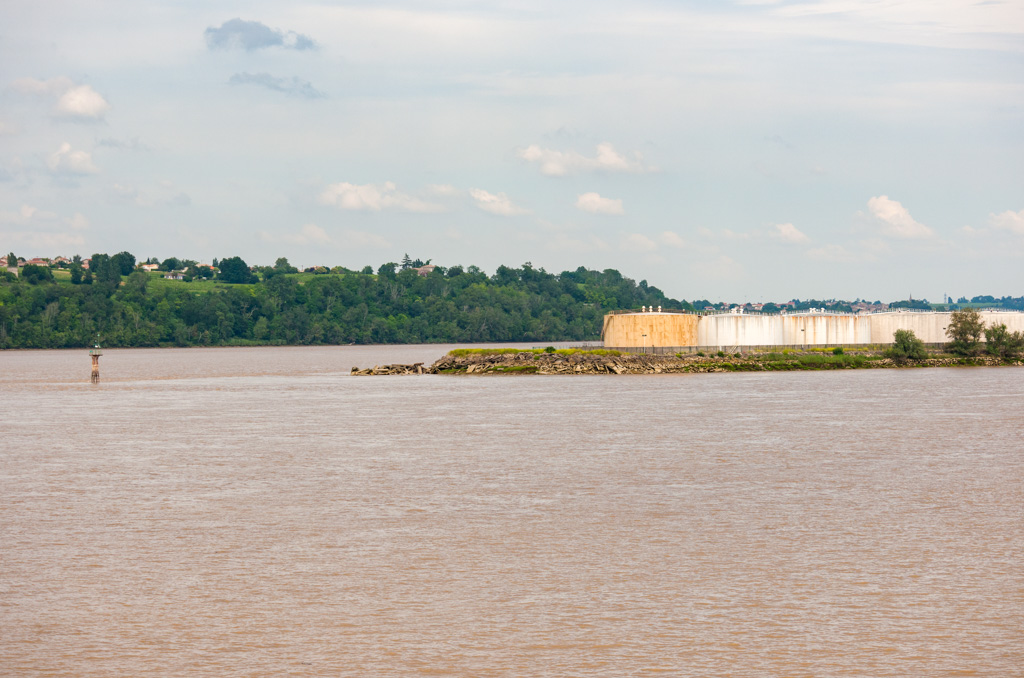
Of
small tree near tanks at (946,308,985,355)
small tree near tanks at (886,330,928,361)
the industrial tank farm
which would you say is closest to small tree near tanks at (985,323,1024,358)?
small tree near tanks at (946,308,985,355)

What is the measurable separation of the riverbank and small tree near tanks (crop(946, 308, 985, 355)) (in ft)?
3.75

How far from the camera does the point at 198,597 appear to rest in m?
15.7

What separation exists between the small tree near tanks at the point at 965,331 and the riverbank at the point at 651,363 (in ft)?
3.75

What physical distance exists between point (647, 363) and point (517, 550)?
225ft

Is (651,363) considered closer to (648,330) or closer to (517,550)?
(648,330)

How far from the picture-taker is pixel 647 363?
3401 inches

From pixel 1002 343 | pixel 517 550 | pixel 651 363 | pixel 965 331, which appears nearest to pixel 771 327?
pixel 965 331

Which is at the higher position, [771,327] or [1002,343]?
[771,327]

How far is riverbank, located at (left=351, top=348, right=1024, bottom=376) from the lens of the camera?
86.0 meters

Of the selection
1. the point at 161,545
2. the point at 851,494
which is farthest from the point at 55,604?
the point at 851,494

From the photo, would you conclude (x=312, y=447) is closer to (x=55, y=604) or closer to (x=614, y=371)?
(x=55, y=604)

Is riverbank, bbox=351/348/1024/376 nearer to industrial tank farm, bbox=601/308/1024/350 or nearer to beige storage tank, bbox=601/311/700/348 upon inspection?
beige storage tank, bbox=601/311/700/348

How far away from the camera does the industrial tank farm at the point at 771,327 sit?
94.2 meters

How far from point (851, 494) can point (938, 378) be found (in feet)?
181
